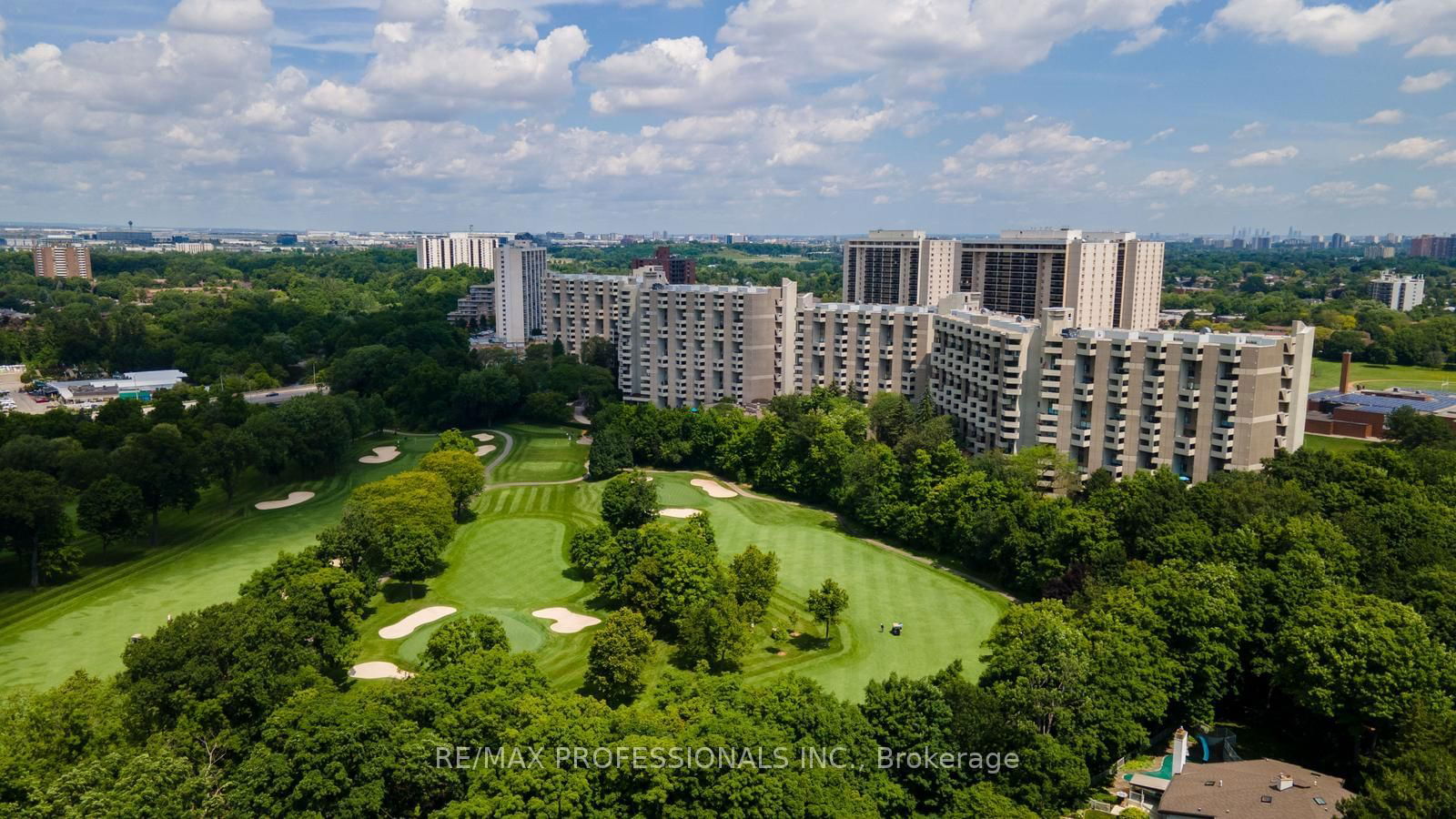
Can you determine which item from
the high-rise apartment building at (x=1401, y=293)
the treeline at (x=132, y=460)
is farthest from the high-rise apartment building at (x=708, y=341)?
the high-rise apartment building at (x=1401, y=293)

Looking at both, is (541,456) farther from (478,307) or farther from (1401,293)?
(1401,293)


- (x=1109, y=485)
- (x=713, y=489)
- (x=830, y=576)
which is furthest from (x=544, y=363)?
(x=1109, y=485)

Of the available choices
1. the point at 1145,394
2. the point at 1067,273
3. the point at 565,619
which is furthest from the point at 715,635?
the point at 1067,273

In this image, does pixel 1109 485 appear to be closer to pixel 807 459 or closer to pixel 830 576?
pixel 830 576

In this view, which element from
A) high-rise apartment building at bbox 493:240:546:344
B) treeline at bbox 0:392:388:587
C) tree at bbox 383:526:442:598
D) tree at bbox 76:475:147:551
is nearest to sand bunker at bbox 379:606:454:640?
tree at bbox 383:526:442:598

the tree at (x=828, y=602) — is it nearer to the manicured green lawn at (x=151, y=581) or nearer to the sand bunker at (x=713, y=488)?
the sand bunker at (x=713, y=488)
